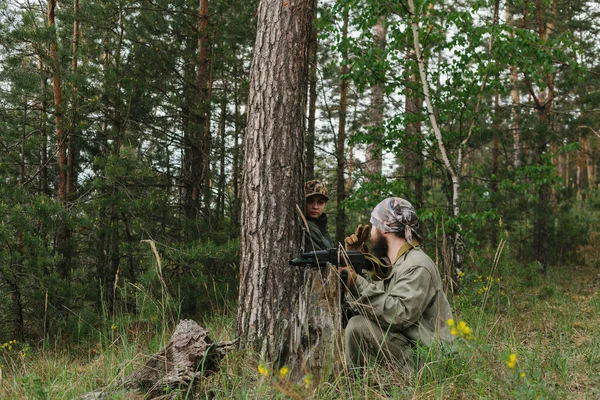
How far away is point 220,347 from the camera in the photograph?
3164 millimetres

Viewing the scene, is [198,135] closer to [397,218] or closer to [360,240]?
[360,240]

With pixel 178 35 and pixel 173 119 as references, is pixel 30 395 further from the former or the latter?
pixel 178 35

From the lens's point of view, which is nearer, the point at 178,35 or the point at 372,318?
the point at 372,318

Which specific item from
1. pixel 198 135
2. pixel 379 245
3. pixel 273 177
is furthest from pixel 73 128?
pixel 379 245

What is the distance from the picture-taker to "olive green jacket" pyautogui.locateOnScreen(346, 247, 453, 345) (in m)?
2.92

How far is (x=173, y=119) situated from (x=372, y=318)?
7.57 m

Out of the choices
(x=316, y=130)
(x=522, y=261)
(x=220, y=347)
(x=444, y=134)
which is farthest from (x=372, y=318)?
(x=522, y=261)

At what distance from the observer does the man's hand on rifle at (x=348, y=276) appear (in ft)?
9.93

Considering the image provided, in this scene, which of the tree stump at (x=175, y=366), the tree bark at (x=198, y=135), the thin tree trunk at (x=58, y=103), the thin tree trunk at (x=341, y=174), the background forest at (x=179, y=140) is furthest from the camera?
the thin tree trunk at (x=341, y=174)

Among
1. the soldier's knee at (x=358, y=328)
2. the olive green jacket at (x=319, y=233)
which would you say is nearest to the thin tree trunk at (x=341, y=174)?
the olive green jacket at (x=319, y=233)

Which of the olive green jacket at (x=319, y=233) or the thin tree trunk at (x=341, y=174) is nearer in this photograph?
the olive green jacket at (x=319, y=233)

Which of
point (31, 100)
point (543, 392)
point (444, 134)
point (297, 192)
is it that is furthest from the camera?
point (31, 100)

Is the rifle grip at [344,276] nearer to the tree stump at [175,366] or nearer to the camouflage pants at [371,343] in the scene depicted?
the camouflage pants at [371,343]

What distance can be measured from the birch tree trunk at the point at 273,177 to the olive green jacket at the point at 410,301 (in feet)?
1.58
